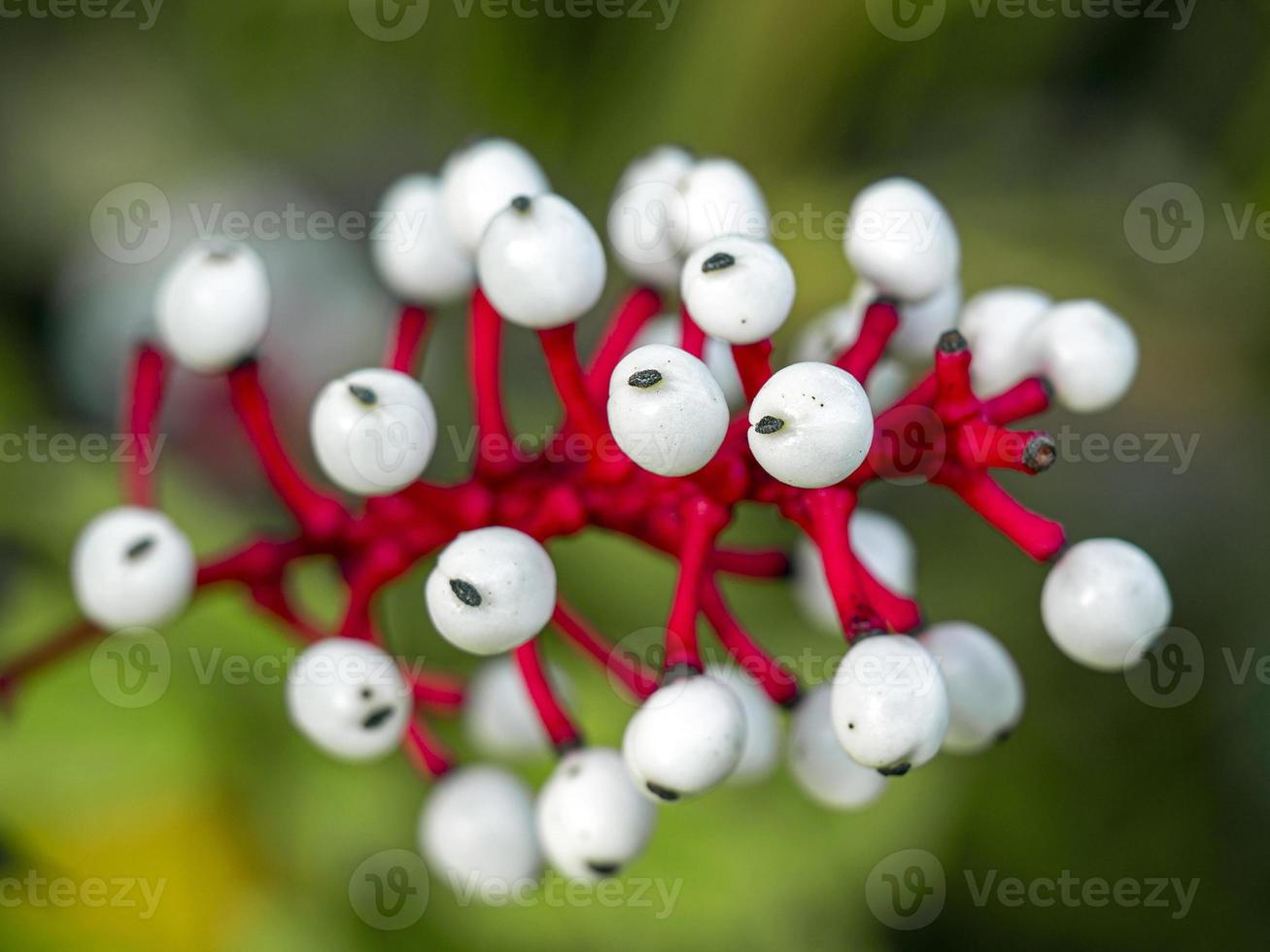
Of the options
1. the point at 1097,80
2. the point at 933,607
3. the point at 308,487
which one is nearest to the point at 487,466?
the point at 308,487

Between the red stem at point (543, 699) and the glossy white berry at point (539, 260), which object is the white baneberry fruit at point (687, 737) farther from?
the glossy white berry at point (539, 260)

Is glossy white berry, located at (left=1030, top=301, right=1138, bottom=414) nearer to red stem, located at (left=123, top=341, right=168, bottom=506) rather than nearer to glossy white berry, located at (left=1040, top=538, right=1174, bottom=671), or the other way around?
glossy white berry, located at (left=1040, top=538, right=1174, bottom=671)

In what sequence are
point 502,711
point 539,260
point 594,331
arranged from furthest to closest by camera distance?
point 594,331
point 502,711
point 539,260

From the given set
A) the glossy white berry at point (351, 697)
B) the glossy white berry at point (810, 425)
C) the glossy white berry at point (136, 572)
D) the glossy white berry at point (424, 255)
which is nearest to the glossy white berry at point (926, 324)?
the glossy white berry at point (810, 425)

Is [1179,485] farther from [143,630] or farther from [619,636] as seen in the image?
[143,630]

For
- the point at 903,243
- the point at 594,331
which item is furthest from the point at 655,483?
the point at 594,331

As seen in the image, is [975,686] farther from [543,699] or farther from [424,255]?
[424,255]
